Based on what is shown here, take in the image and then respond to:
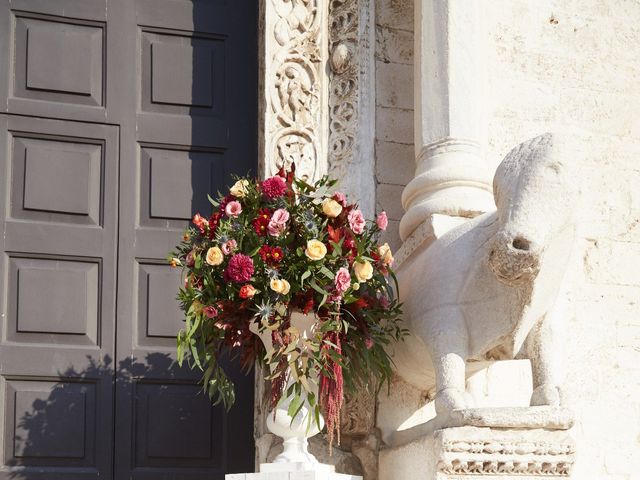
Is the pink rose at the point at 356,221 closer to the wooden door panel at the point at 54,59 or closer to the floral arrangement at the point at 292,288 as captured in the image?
the floral arrangement at the point at 292,288

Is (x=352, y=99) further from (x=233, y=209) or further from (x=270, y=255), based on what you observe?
(x=270, y=255)

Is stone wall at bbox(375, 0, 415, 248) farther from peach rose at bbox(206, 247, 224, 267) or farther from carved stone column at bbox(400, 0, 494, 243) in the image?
peach rose at bbox(206, 247, 224, 267)

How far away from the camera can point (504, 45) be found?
4848 mm

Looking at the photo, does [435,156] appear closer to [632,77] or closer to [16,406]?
[632,77]

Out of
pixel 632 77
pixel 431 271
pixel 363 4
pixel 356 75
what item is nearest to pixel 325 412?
pixel 431 271

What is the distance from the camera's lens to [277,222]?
3676 millimetres

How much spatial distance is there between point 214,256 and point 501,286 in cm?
88

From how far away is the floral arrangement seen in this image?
12.0 ft

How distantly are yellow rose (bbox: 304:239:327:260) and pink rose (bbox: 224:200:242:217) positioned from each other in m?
0.27

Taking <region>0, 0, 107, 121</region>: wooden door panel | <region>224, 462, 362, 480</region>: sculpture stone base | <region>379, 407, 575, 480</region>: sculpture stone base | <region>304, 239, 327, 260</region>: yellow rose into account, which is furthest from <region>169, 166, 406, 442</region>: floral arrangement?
<region>0, 0, 107, 121</region>: wooden door panel

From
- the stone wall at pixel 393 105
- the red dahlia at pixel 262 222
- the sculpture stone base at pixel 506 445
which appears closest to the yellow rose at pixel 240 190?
the red dahlia at pixel 262 222

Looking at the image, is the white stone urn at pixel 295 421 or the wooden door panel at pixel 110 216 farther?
the wooden door panel at pixel 110 216

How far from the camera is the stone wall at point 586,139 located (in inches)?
182

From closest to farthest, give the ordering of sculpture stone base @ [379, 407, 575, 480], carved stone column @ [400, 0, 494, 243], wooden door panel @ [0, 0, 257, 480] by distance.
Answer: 1. sculpture stone base @ [379, 407, 575, 480]
2. carved stone column @ [400, 0, 494, 243]
3. wooden door panel @ [0, 0, 257, 480]
